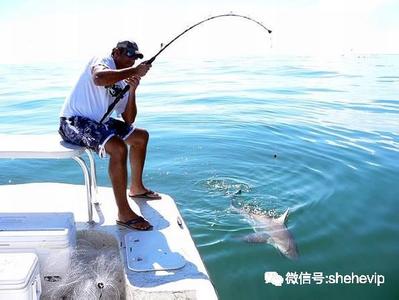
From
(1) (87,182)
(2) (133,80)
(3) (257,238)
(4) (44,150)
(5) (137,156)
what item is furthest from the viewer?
(3) (257,238)

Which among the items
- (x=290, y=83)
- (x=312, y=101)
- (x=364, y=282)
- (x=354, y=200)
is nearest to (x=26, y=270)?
(x=364, y=282)

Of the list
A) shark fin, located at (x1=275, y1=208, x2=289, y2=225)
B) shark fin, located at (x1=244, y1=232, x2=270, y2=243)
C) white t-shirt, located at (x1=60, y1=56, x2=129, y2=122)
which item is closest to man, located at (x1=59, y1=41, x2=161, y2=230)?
white t-shirt, located at (x1=60, y1=56, x2=129, y2=122)

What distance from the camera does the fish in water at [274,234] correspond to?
16.7 feet

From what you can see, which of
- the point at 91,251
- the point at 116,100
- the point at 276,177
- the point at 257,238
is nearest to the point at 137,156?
the point at 116,100

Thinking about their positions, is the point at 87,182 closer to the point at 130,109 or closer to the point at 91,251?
the point at 91,251

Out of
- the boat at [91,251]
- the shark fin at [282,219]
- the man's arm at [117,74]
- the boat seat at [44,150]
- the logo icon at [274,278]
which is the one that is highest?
the man's arm at [117,74]

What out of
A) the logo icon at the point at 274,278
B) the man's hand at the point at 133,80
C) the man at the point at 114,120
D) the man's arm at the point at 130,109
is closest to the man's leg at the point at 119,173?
the man at the point at 114,120

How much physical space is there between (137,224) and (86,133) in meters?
0.95

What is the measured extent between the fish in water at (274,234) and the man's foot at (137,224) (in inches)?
78.2

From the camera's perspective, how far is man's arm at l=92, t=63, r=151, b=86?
365 centimetres

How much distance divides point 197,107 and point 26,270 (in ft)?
40.4

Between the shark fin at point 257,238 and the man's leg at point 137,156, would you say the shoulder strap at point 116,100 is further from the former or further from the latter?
the shark fin at point 257,238

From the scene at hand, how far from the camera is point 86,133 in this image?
3854 millimetres

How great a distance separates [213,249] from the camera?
16.8 feet
